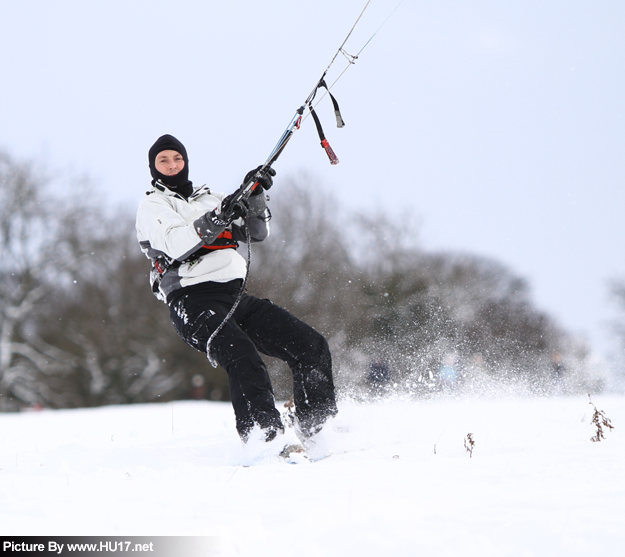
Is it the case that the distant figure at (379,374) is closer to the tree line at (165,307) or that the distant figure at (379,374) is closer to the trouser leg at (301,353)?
the tree line at (165,307)

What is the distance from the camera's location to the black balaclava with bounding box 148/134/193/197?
145 inches

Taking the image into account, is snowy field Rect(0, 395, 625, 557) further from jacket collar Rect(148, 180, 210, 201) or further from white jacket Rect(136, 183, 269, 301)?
jacket collar Rect(148, 180, 210, 201)

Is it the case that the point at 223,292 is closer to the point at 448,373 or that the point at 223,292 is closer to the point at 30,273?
the point at 448,373

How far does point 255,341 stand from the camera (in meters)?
3.60

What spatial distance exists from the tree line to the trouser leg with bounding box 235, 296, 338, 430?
1498 centimetres

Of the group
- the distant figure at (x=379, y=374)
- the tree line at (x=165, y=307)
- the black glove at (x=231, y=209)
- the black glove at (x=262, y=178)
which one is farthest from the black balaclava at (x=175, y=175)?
the tree line at (x=165, y=307)

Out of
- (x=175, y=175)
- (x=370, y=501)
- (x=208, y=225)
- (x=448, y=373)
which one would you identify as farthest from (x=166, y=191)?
(x=448, y=373)

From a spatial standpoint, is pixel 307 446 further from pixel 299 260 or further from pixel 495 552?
pixel 299 260

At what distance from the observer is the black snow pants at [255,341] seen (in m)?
3.11

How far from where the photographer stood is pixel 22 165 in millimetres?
23484

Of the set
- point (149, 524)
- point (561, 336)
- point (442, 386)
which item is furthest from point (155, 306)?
point (149, 524)

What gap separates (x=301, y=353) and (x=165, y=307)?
2150 centimetres

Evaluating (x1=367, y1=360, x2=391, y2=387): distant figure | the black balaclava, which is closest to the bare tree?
(x1=367, y1=360, x2=391, y2=387): distant figure

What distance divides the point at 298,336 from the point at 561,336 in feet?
73.6
